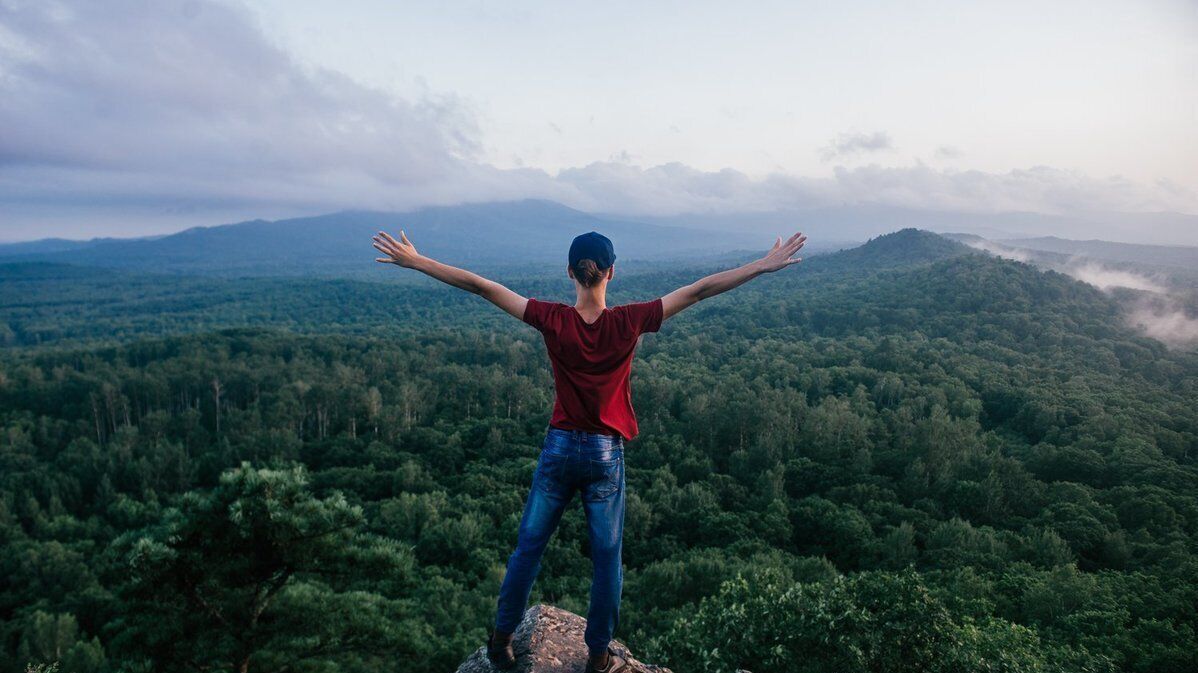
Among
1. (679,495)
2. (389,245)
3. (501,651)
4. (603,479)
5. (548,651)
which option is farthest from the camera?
(679,495)

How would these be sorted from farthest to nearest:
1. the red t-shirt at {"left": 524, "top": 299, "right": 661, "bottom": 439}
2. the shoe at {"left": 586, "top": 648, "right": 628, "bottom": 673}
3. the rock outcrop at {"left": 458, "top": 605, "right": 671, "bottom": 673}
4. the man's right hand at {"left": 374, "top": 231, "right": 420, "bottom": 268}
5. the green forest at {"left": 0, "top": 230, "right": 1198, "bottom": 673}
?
the green forest at {"left": 0, "top": 230, "right": 1198, "bottom": 673}, the rock outcrop at {"left": 458, "top": 605, "right": 671, "bottom": 673}, the shoe at {"left": 586, "top": 648, "right": 628, "bottom": 673}, the man's right hand at {"left": 374, "top": 231, "right": 420, "bottom": 268}, the red t-shirt at {"left": 524, "top": 299, "right": 661, "bottom": 439}

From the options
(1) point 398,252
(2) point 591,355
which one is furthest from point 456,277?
(2) point 591,355

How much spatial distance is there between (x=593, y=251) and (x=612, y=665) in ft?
10.0

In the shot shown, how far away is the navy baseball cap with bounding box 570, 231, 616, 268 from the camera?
3.73m

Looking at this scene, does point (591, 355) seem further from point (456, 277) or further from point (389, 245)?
point (389, 245)

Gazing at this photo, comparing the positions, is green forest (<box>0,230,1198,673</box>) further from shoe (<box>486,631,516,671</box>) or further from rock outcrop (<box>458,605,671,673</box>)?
shoe (<box>486,631,516,671</box>)

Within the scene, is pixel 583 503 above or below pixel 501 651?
above

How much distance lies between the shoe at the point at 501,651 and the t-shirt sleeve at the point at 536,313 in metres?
2.29

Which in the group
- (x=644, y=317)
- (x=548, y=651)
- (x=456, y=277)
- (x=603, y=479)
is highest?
(x=456, y=277)

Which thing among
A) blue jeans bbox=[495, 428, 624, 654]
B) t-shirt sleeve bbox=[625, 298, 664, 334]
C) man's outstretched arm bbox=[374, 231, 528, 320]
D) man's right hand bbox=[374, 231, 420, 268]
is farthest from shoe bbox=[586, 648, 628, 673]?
man's right hand bbox=[374, 231, 420, 268]

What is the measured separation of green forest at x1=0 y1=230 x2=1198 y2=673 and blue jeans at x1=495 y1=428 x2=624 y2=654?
554 centimetres

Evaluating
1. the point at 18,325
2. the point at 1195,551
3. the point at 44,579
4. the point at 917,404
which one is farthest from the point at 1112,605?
the point at 18,325

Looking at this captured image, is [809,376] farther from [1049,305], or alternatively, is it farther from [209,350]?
[209,350]

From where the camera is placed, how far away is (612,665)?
171 inches
